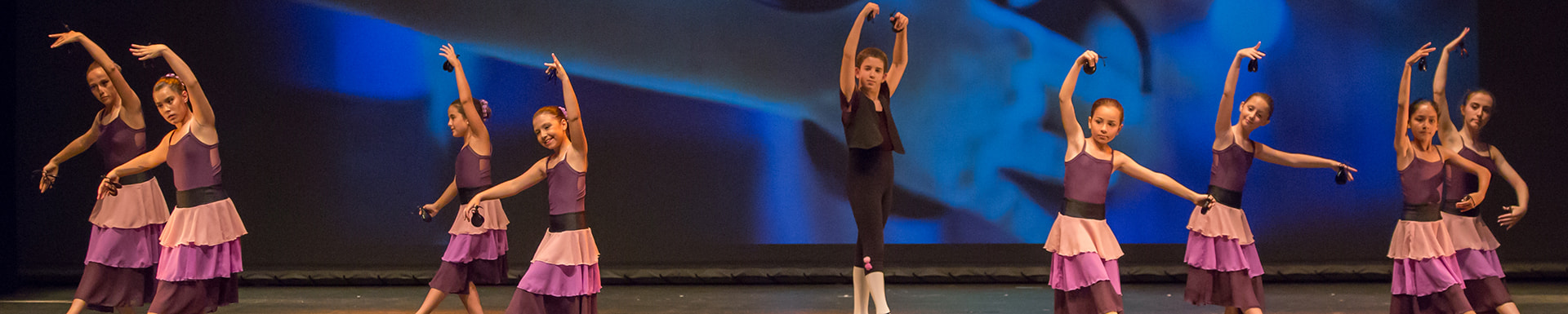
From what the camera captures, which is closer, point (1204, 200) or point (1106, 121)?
point (1204, 200)

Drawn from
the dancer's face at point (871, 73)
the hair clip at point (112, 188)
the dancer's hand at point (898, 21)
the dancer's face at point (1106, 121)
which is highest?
the dancer's hand at point (898, 21)

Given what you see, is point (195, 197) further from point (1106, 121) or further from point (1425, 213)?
point (1425, 213)

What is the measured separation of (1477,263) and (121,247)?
16.4ft

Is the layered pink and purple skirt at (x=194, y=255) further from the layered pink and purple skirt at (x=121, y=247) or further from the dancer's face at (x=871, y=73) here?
the dancer's face at (x=871, y=73)

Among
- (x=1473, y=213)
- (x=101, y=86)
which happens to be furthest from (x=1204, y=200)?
(x=101, y=86)

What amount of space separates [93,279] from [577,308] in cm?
204

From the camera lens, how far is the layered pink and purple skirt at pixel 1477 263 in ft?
12.9

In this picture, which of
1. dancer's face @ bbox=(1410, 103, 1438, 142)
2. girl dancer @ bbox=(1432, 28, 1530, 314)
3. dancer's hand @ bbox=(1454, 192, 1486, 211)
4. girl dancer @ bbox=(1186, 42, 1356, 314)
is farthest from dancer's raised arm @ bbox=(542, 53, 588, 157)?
dancer's hand @ bbox=(1454, 192, 1486, 211)

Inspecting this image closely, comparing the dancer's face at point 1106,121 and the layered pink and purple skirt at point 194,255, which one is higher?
the dancer's face at point 1106,121

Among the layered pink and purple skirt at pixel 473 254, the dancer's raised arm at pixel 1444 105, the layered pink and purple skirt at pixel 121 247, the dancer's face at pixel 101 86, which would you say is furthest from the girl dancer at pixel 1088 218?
the dancer's face at pixel 101 86

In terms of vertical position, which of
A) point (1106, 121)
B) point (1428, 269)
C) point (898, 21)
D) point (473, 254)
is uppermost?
point (898, 21)

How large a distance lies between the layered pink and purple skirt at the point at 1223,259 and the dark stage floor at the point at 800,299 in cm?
81

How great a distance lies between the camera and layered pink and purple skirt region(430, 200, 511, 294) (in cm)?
407

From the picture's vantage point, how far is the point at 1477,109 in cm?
405
